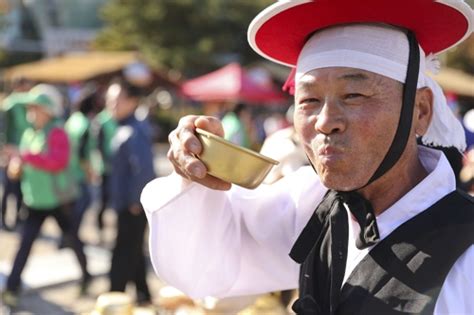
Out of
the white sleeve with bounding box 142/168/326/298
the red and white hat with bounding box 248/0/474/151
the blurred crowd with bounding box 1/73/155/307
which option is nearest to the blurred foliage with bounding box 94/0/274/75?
the blurred crowd with bounding box 1/73/155/307

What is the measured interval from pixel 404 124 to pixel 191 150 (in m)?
0.45

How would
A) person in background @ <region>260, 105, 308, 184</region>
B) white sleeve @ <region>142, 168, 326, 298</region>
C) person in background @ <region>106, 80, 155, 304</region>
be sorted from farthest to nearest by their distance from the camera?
person in background @ <region>106, 80, 155, 304</region> → person in background @ <region>260, 105, 308, 184</region> → white sleeve @ <region>142, 168, 326, 298</region>

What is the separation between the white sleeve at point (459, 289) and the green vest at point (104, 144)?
4.62 meters

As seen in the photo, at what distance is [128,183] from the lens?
445 cm

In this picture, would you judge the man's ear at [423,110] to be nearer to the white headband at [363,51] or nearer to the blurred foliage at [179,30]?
the white headband at [363,51]

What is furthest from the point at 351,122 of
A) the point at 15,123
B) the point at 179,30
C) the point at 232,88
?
the point at 179,30

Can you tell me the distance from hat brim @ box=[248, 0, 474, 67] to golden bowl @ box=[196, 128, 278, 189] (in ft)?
0.93

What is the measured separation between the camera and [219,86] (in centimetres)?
1259

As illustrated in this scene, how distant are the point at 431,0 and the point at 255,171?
0.50m

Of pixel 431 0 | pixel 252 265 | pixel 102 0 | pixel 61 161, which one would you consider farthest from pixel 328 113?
pixel 102 0

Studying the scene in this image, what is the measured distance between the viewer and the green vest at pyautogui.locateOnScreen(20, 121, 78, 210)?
15.5 feet

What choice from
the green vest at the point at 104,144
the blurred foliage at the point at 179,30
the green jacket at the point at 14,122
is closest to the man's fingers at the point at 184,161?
the green vest at the point at 104,144

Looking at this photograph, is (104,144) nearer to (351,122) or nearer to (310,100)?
(310,100)

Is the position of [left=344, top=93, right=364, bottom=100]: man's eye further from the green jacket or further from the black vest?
the green jacket
